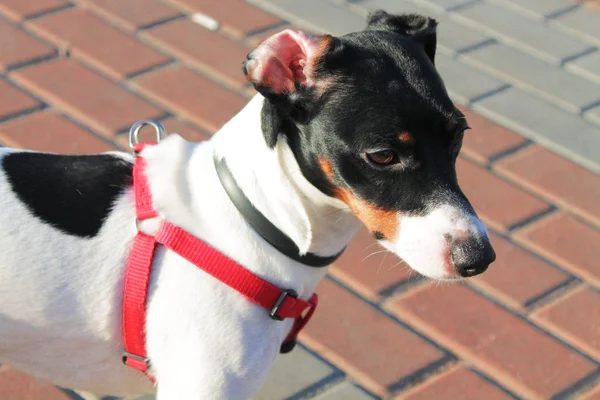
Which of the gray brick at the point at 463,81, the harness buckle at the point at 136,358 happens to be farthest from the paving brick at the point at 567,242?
the harness buckle at the point at 136,358

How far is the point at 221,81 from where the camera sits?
356 centimetres

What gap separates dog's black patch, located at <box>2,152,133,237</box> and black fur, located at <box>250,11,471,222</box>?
1.26 ft

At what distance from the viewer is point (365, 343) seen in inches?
104

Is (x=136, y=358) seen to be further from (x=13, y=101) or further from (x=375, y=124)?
(x=13, y=101)

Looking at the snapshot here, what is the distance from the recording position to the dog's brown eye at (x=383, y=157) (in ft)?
6.06

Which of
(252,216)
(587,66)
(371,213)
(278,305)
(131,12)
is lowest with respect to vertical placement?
(131,12)

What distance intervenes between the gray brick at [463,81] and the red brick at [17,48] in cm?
159

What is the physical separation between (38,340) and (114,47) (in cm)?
190

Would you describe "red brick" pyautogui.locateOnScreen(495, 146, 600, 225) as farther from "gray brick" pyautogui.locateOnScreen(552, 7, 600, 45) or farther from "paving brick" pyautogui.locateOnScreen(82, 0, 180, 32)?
"paving brick" pyautogui.locateOnScreen(82, 0, 180, 32)

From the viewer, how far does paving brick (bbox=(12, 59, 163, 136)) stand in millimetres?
3281

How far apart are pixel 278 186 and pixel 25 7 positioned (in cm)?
234

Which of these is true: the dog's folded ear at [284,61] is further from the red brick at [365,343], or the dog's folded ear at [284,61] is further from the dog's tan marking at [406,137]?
the red brick at [365,343]

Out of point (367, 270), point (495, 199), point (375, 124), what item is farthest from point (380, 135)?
point (495, 199)

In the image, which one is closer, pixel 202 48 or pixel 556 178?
pixel 556 178
